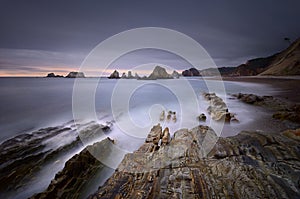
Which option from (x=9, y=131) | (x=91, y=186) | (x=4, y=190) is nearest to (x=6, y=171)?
(x=4, y=190)

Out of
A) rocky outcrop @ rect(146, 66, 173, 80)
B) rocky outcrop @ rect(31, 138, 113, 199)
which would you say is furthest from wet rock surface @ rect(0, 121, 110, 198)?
rocky outcrop @ rect(146, 66, 173, 80)

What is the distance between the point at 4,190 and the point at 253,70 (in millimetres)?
109300

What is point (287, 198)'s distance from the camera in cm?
233

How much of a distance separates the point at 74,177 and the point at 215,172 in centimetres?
349

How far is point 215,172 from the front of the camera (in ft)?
10.2

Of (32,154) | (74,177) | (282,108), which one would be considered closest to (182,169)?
(74,177)

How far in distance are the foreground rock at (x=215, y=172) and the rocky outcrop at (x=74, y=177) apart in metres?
1.02

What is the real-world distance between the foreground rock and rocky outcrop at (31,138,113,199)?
3.35 ft

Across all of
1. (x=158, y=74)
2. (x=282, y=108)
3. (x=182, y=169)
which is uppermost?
(x=158, y=74)

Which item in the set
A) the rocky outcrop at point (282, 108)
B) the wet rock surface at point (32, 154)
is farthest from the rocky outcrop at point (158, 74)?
the wet rock surface at point (32, 154)

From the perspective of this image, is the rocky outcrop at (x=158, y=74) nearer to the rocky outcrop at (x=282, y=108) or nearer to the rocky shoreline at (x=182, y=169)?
the rocky outcrop at (x=282, y=108)

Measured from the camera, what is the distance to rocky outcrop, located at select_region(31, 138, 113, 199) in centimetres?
334

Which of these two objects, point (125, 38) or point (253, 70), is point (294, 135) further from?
point (253, 70)

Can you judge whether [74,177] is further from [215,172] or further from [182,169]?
[215,172]
